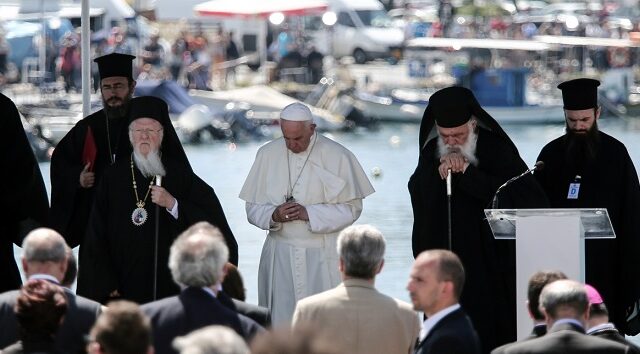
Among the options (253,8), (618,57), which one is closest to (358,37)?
(253,8)

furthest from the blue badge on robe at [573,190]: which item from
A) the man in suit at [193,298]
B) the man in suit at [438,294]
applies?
the man in suit at [193,298]

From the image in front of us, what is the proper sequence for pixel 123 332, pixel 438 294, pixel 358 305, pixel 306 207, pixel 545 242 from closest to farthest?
pixel 123 332 → pixel 438 294 → pixel 358 305 → pixel 545 242 → pixel 306 207

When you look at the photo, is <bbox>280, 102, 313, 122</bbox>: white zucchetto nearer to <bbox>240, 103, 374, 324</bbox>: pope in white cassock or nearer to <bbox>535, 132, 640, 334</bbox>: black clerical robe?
<bbox>240, 103, 374, 324</bbox>: pope in white cassock

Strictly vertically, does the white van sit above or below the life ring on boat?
above

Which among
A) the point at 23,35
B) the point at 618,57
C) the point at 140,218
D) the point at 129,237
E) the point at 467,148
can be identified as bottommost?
the point at 129,237

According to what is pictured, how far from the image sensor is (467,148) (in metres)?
9.17

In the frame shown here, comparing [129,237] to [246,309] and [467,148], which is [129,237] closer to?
[467,148]

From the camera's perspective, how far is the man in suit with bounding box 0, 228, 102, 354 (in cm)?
683

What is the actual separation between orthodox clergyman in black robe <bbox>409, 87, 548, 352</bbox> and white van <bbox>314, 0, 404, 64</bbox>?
40.5m

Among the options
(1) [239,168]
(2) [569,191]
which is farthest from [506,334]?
(1) [239,168]

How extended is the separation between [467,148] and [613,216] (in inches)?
38.9

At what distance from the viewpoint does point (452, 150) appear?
912 centimetres

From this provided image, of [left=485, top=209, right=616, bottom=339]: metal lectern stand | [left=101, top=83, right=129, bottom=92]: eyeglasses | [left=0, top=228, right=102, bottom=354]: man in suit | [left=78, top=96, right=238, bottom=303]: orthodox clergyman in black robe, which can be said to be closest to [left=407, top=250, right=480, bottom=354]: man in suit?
[left=0, top=228, right=102, bottom=354]: man in suit

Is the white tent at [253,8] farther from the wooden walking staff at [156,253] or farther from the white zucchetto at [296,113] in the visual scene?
the wooden walking staff at [156,253]
